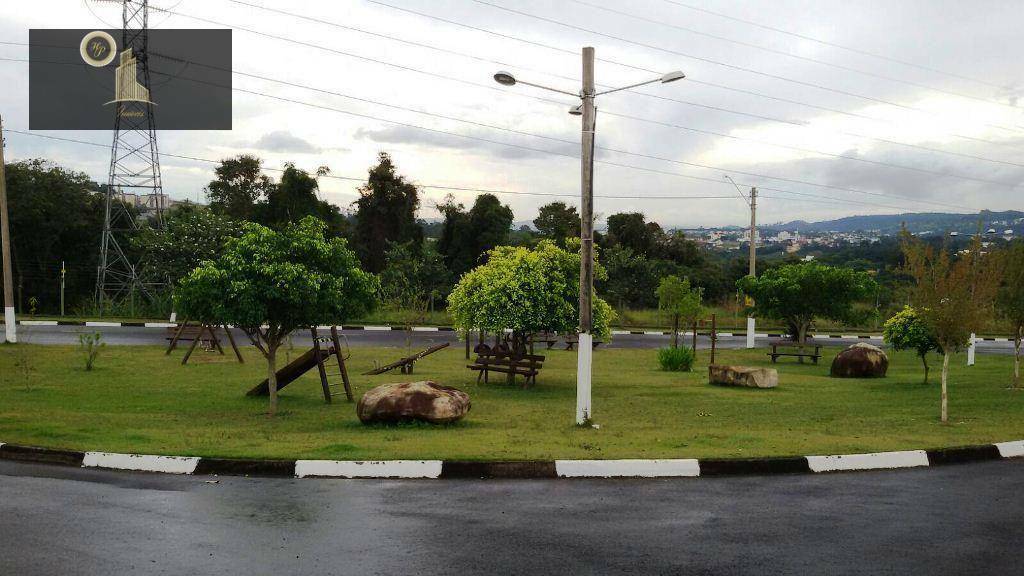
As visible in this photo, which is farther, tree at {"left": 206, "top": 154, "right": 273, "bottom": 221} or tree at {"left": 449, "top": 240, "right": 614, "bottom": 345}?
tree at {"left": 206, "top": 154, "right": 273, "bottom": 221}

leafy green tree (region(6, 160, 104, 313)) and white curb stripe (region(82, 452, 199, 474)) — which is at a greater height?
A: leafy green tree (region(6, 160, 104, 313))

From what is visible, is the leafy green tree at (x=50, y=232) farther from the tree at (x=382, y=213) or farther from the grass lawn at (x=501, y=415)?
the grass lawn at (x=501, y=415)

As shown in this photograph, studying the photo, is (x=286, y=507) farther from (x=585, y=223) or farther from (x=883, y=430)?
(x=883, y=430)

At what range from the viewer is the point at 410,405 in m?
12.9

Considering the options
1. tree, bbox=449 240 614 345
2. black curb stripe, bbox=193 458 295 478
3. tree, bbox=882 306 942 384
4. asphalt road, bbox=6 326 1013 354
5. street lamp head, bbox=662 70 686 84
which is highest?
street lamp head, bbox=662 70 686 84

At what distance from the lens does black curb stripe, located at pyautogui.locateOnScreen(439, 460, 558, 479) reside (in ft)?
32.3

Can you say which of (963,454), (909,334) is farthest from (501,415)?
(909,334)

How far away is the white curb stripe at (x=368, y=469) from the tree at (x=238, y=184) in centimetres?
4646

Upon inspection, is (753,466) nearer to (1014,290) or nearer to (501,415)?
(501,415)

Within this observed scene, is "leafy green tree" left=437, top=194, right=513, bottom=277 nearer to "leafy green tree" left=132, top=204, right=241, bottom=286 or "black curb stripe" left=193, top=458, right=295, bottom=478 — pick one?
"leafy green tree" left=132, top=204, right=241, bottom=286

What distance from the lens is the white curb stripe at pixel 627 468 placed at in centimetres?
996

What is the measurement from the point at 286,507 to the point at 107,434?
15.9 ft

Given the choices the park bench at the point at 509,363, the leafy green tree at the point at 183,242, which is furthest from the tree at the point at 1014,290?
the leafy green tree at the point at 183,242

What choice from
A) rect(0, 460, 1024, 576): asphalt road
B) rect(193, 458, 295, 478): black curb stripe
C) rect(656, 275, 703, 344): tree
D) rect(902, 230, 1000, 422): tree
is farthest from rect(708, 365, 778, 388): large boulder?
rect(193, 458, 295, 478): black curb stripe
